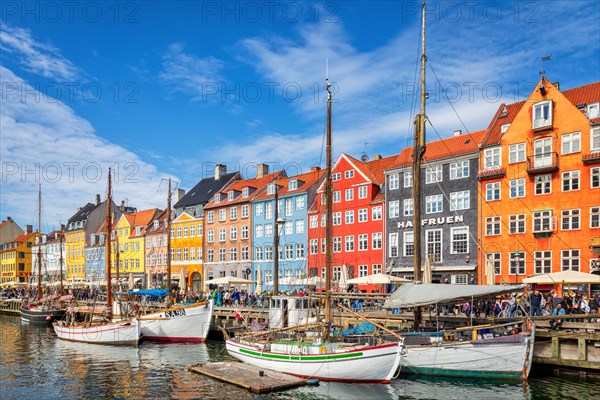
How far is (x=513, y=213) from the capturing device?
4488 centimetres

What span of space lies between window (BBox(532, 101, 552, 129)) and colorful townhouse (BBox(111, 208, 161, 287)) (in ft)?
211

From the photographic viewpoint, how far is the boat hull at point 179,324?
40491 mm

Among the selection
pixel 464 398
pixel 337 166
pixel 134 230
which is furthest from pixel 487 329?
pixel 134 230

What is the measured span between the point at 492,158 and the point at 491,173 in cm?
144

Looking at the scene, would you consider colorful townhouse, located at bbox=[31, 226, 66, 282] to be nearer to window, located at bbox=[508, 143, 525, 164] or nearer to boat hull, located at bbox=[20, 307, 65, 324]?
boat hull, located at bbox=[20, 307, 65, 324]

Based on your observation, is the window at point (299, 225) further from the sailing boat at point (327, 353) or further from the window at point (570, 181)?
the sailing boat at point (327, 353)

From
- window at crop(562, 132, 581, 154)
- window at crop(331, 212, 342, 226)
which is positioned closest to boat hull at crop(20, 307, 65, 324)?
window at crop(331, 212, 342, 226)

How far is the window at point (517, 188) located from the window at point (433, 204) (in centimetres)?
652

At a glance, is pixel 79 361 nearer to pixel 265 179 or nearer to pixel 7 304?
pixel 265 179

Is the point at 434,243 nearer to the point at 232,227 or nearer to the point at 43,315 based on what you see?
the point at 232,227

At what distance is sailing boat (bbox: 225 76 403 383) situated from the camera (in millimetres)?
22859

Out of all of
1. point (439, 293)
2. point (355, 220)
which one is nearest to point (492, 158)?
point (355, 220)

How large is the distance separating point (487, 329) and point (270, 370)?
10814 millimetres

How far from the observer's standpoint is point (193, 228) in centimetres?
7869
